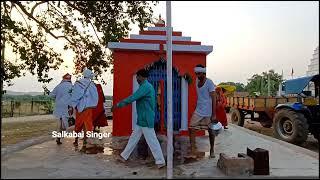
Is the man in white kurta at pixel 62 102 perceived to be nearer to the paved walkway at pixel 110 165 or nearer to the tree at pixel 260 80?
the paved walkway at pixel 110 165

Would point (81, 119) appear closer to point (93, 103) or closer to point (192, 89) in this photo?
point (93, 103)

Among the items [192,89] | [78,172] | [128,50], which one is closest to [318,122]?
[192,89]

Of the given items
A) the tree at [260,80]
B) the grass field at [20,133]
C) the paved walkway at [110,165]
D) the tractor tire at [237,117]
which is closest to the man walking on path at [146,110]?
the paved walkway at [110,165]

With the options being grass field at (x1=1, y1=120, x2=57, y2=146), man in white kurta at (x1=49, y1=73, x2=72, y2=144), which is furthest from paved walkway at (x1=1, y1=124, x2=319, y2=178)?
grass field at (x1=1, y1=120, x2=57, y2=146)

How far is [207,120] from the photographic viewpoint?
7809 mm

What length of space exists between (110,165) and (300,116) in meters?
6.12

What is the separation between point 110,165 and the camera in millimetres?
6898

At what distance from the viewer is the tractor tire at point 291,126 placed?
34.8 ft

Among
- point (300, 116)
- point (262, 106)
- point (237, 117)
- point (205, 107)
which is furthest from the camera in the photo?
point (237, 117)

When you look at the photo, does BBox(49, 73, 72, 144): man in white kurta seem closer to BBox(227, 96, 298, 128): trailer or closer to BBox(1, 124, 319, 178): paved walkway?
BBox(1, 124, 319, 178): paved walkway

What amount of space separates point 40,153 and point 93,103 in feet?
5.23

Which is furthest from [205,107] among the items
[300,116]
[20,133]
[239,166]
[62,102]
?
[20,133]

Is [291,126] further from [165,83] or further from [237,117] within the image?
[237,117]

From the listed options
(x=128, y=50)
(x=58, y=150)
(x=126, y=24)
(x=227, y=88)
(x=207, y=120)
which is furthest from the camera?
(x=227, y=88)
